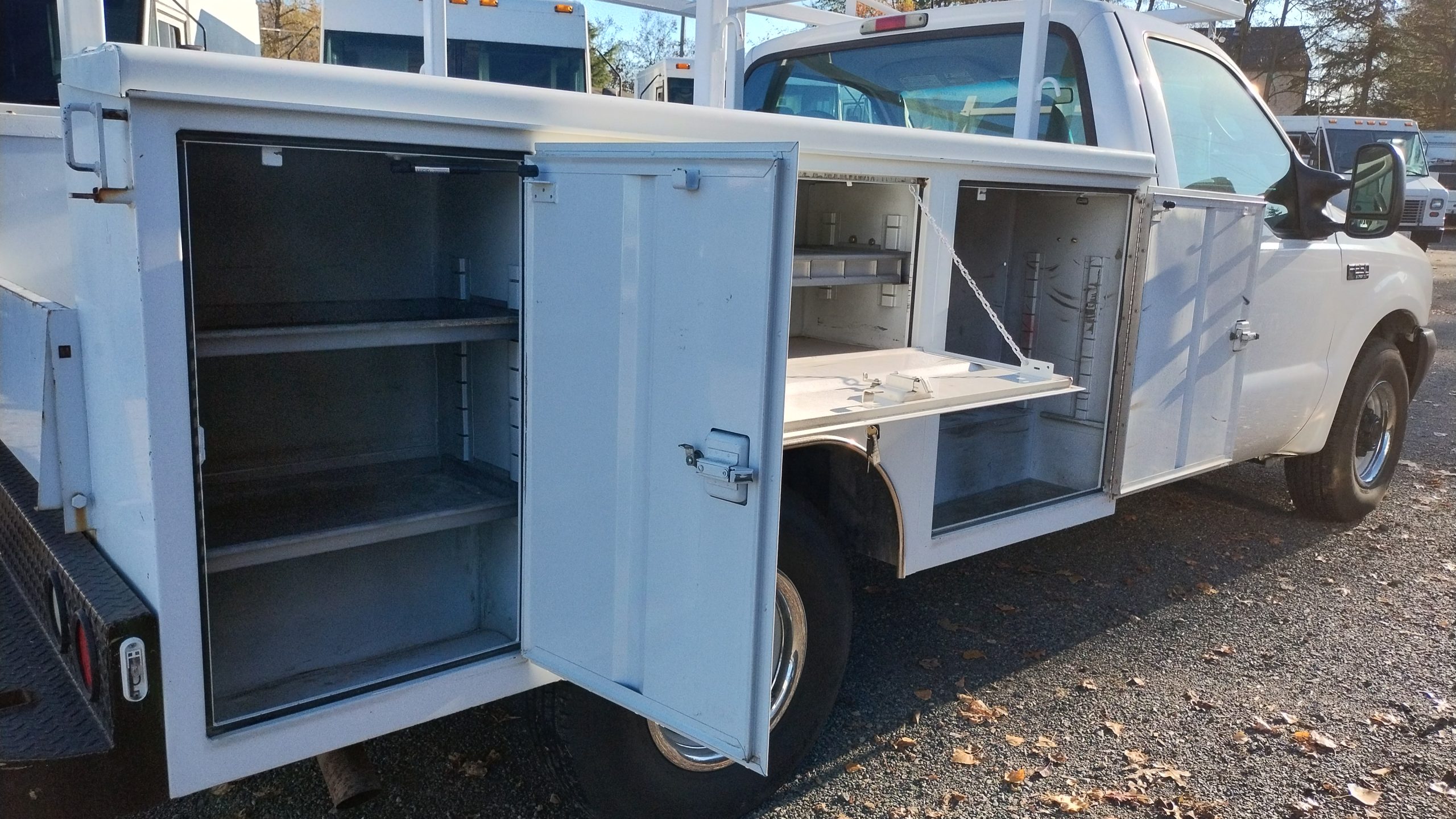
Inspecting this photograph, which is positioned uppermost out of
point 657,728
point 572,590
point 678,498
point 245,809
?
point 678,498

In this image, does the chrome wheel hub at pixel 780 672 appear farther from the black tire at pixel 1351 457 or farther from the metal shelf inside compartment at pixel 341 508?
the black tire at pixel 1351 457

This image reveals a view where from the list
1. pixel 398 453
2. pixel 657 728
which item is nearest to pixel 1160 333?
pixel 657 728

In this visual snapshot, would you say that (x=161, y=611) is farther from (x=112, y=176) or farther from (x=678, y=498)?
(x=678, y=498)

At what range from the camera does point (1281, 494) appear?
684cm

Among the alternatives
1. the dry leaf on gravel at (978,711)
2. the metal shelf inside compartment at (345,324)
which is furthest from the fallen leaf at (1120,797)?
the metal shelf inside compartment at (345,324)

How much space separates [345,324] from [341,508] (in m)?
0.59

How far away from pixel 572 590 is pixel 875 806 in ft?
4.06

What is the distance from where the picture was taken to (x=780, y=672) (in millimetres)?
3238

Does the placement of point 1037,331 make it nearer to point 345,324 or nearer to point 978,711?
point 978,711

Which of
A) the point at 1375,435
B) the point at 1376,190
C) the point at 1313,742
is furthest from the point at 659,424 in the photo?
the point at 1375,435

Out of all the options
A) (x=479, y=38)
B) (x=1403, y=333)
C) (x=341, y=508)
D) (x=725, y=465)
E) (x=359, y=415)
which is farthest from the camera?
(x=479, y=38)

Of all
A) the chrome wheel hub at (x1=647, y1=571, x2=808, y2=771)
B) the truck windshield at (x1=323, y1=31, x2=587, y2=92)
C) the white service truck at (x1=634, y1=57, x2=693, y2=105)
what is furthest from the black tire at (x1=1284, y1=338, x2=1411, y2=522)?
the truck windshield at (x1=323, y1=31, x2=587, y2=92)

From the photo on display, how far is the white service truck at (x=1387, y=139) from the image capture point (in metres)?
22.5

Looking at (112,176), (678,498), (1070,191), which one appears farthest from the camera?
→ (1070,191)
